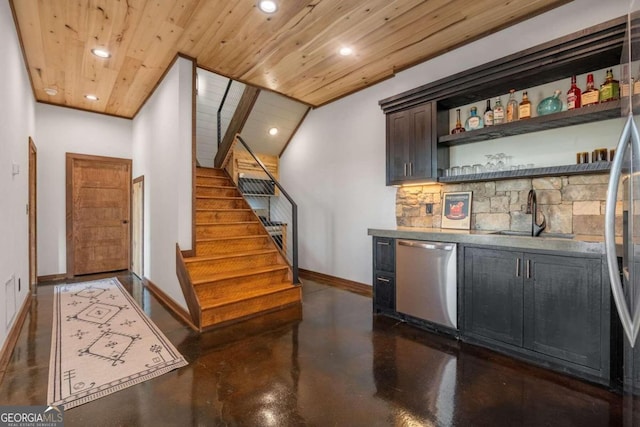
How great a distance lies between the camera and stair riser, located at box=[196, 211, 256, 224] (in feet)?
14.2

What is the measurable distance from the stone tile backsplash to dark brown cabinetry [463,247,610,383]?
1.48ft

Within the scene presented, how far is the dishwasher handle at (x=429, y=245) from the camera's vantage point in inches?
112

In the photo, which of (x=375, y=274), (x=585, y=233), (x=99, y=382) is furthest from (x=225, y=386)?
(x=585, y=233)

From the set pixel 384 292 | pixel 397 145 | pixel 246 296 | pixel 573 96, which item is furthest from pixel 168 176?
pixel 573 96

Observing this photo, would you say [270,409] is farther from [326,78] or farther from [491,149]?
[326,78]

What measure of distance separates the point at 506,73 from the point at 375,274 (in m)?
2.43

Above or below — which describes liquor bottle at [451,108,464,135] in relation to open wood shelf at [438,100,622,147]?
above

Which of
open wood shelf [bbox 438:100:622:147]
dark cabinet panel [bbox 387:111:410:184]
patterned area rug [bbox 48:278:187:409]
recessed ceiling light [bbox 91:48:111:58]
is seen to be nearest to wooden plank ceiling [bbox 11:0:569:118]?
recessed ceiling light [bbox 91:48:111:58]

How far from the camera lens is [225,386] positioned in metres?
2.11

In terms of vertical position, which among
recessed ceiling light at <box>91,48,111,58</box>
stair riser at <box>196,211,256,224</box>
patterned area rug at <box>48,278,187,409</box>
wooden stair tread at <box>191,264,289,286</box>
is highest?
recessed ceiling light at <box>91,48,111,58</box>

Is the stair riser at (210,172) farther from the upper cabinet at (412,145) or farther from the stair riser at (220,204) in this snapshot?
the upper cabinet at (412,145)

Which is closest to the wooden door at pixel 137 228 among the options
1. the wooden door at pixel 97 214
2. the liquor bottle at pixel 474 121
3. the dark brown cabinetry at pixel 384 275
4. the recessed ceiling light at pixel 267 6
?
the wooden door at pixel 97 214

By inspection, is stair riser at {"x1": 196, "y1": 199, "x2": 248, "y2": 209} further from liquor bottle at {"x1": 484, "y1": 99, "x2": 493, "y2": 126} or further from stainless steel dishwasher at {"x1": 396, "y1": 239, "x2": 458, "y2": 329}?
liquor bottle at {"x1": 484, "y1": 99, "x2": 493, "y2": 126}

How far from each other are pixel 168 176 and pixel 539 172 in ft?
13.5
